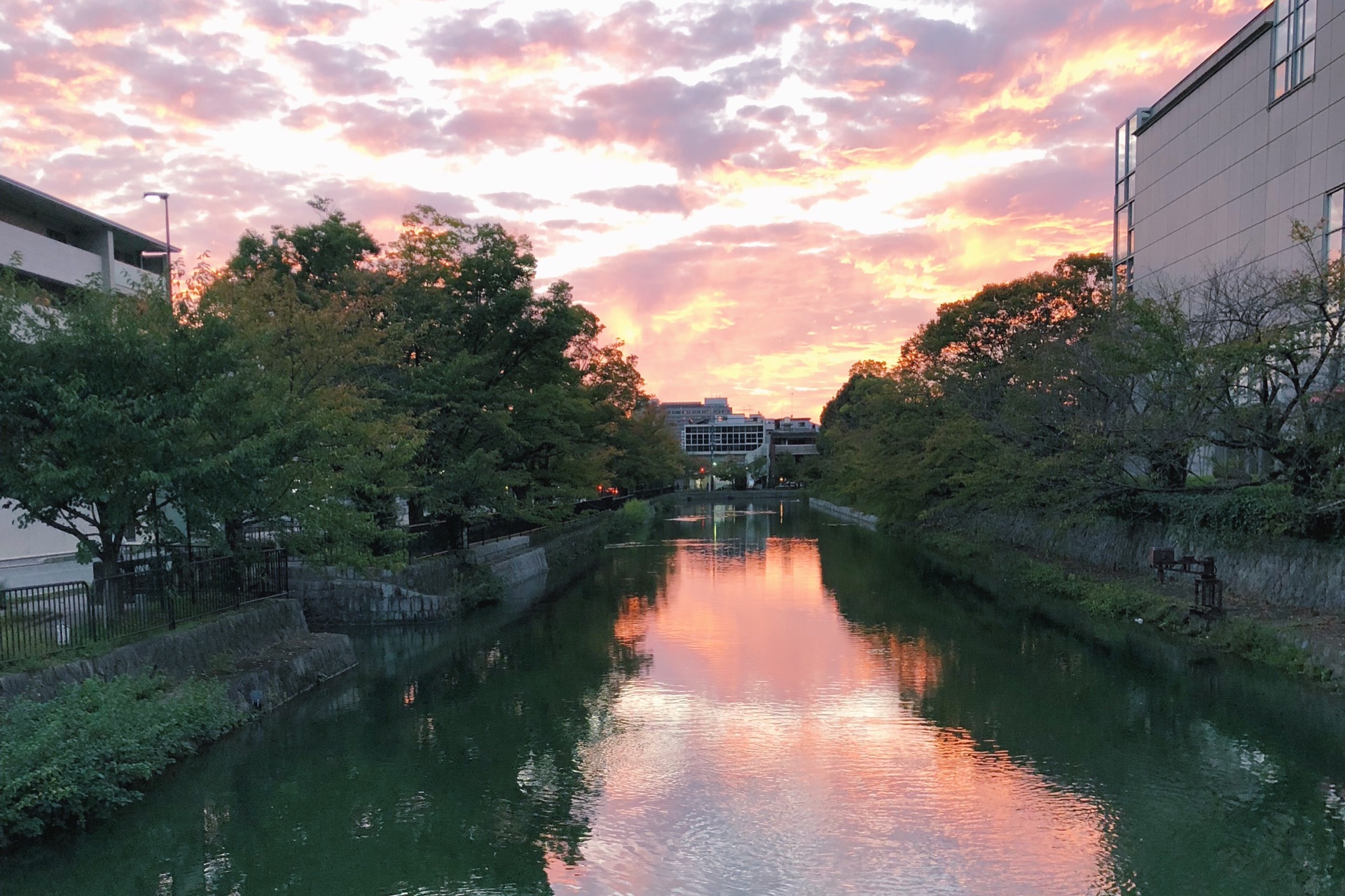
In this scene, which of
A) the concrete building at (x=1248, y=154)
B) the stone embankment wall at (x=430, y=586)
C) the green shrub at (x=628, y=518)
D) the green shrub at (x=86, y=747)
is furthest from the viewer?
the green shrub at (x=628, y=518)

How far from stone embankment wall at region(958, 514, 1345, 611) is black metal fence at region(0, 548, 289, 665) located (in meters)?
19.6

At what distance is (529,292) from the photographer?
2706 centimetres

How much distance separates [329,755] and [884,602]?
1710cm

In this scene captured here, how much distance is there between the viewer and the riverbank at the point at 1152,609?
14.9 meters

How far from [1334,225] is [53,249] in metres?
37.2

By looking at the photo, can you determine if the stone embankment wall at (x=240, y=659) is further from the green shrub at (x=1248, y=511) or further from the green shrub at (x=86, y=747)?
the green shrub at (x=1248, y=511)

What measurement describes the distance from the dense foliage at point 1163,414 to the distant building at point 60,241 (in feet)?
80.8

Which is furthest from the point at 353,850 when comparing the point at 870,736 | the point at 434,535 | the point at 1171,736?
the point at 434,535

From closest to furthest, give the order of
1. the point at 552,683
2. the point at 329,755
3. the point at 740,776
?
1. the point at 740,776
2. the point at 329,755
3. the point at 552,683

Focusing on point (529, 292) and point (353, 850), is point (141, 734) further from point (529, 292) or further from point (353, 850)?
point (529, 292)

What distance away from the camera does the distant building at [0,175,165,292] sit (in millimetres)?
24172

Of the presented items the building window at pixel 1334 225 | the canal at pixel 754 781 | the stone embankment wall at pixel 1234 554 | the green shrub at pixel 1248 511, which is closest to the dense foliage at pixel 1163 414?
the green shrub at pixel 1248 511

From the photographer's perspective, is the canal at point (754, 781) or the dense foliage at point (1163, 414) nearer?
the canal at point (754, 781)

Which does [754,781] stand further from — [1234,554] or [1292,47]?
[1292,47]
